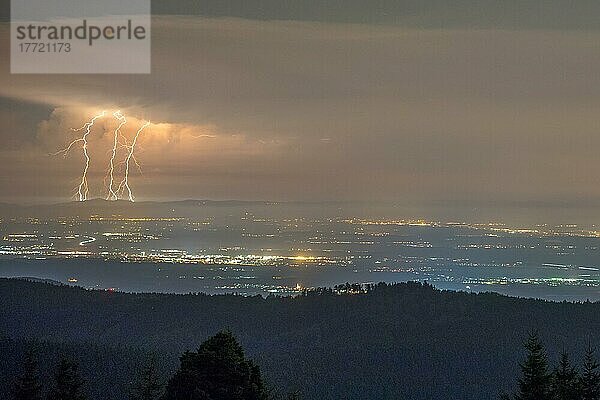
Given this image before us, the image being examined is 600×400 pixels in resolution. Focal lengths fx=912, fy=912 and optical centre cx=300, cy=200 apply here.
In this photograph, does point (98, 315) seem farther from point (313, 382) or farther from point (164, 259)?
point (164, 259)

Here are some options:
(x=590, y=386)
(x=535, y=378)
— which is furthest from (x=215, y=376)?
(x=590, y=386)

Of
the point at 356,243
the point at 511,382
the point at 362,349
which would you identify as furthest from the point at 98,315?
the point at 356,243

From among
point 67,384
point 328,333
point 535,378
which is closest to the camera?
point 535,378

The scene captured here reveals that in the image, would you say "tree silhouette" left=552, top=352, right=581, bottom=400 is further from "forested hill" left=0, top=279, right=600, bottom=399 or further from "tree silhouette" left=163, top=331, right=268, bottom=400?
"forested hill" left=0, top=279, right=600, bottom=399

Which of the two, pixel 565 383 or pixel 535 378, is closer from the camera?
pixel 565 383

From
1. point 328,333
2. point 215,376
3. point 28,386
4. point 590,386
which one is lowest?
point 328,333

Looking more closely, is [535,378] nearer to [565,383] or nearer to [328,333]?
Result: [565,383]

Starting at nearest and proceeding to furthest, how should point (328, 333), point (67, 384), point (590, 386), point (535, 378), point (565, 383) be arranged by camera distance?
point (590, 386) < point (565, 383) < point (535, 378) < point (67, 384) < point (328, 333)
